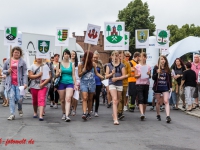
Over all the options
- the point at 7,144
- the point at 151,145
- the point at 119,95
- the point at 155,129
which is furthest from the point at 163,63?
the point at 7,144

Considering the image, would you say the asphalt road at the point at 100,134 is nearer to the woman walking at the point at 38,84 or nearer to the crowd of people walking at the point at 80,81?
the crowd of people walking at the point at 80,81

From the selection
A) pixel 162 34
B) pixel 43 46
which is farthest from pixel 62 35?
pixel 162 34

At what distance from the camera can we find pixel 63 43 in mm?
15500

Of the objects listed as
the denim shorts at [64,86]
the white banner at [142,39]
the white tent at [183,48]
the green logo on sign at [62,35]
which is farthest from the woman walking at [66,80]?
the white tent at [183,48]

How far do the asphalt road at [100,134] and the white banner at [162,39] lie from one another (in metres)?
2.82

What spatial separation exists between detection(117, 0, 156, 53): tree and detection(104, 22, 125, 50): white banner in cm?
4445

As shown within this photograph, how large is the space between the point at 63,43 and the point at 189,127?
5.75 meters

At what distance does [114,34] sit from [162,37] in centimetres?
266

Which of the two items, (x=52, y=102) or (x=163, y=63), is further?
(x=52, y=102)

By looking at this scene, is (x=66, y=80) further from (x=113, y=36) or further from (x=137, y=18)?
(x=137, y=18)

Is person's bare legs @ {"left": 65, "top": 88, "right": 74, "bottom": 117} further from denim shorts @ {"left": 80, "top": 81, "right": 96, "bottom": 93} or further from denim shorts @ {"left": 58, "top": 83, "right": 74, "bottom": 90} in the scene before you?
denim shorts @ {"left": 80, "top": 81, "right": 96, "bottom": 93}

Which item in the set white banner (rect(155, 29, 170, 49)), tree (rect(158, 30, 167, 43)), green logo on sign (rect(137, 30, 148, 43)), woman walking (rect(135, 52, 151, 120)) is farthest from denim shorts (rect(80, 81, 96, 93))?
tree (rect(158, 30, 167, 43))

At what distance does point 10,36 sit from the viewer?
1299cm

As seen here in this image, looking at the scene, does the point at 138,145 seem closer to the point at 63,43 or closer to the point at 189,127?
the point at 189,127
